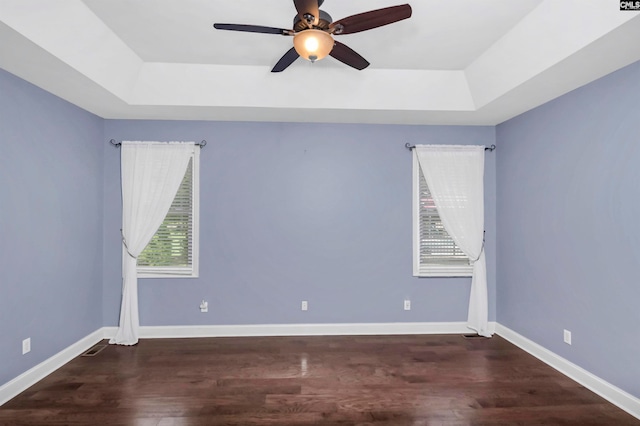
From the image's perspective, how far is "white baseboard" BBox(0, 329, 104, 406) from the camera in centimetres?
254

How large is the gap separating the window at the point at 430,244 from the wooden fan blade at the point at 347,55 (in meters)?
1.83

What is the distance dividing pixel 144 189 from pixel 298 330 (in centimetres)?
243

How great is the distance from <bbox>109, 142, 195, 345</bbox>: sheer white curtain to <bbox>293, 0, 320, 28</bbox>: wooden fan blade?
248cm

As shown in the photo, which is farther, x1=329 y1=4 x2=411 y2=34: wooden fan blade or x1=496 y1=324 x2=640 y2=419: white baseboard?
x1=496 y1=324 x2=640 y2=419: white baseboard

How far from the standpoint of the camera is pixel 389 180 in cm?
398

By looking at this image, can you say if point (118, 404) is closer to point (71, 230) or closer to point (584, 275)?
point (71, 230)

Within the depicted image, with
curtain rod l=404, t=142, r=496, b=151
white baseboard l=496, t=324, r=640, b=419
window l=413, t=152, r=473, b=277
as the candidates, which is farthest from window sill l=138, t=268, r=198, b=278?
white baseboard l=496, t=324, r=640, b=419

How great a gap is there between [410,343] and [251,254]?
2.09 meters

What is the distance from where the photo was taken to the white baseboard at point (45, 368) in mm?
2543

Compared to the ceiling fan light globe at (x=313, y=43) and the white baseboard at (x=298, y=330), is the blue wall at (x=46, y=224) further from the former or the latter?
the ceiling fan light globe at (x=313, y=43)

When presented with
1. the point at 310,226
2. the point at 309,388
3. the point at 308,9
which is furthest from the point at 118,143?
the point at 309,388

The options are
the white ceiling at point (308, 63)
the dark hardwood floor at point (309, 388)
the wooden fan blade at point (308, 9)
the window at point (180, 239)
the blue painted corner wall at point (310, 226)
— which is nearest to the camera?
the wooden fan blade at point (308, 9)

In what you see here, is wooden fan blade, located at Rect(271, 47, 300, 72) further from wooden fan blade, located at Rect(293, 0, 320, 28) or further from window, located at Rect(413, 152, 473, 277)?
window, located at Rect(413, 152, 473, 277)

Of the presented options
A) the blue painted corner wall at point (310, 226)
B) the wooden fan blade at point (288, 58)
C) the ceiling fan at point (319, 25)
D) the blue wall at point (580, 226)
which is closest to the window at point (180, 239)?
the blue painted corner wall at point (310, 226)
